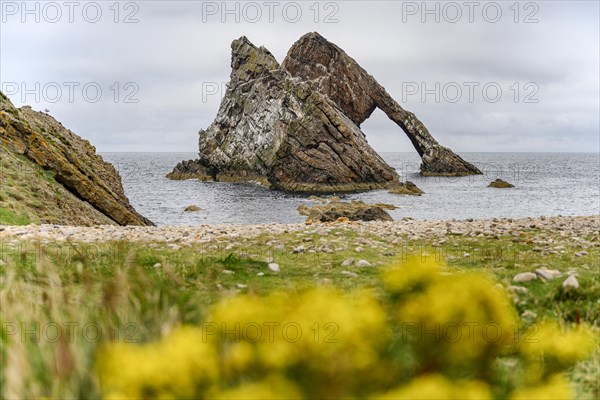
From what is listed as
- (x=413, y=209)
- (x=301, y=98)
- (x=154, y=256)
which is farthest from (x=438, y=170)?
(x=154, y=256)

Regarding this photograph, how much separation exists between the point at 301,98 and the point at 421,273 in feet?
300

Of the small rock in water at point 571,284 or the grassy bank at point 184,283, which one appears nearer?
the grassy bank at point 184,283

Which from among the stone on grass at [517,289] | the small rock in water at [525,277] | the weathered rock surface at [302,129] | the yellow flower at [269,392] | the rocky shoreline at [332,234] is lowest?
the stone on grass at [517,289]

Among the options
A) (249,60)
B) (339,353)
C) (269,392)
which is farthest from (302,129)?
(269,392)

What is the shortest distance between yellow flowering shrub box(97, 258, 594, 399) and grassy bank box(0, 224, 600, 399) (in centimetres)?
39

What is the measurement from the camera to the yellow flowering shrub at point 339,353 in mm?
2463

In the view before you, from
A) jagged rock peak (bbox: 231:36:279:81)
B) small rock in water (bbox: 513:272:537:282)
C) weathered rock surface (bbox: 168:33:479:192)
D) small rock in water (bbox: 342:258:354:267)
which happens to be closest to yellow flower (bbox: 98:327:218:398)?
small rock in water (bbox: 513:272:537:282)

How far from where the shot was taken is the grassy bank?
3.61m

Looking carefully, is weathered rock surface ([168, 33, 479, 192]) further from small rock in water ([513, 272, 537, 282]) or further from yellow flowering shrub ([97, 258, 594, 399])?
yellow flowering shrub ([97, 258, 594, 399])

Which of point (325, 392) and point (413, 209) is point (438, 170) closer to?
point (413, 209)

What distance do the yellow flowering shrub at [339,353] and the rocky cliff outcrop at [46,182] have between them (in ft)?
59.6

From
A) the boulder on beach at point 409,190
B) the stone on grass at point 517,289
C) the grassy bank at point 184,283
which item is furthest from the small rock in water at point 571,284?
the boulder on beach at point 409,190

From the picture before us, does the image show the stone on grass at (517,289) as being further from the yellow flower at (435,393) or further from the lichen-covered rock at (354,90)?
the lichen-covered rock at (354,90)

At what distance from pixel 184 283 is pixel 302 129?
279 feet
